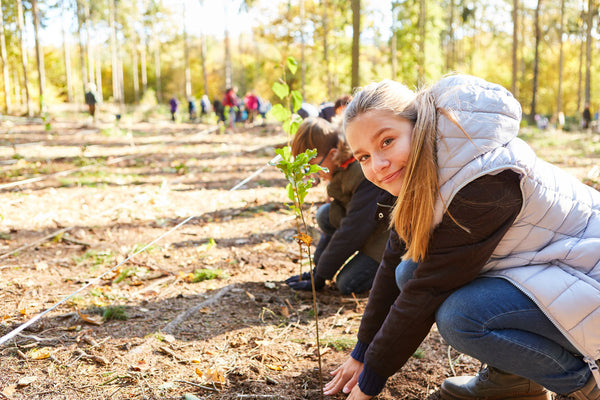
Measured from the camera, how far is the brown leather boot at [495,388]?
177 centimetres

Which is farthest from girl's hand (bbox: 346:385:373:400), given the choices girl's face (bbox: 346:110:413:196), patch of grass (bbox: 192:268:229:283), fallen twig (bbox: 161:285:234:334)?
patch of grass (bbox: 192:268:229:283)

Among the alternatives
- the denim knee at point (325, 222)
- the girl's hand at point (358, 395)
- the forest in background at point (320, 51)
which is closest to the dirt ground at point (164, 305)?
the girl's hand at point (358, 395)

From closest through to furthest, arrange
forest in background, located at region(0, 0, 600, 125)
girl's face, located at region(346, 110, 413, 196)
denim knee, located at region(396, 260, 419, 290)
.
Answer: girl's face, located at region(346, 110, 413, 196) < denim knee, located at region(396, 260, 419, 290) < forest in background, located at region(0, 0, 600, 125)

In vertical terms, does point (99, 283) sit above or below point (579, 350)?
below

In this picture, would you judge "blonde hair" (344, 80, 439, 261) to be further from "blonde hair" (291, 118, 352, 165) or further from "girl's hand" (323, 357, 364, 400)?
"blonde hair" (291, 118, 352, 165)

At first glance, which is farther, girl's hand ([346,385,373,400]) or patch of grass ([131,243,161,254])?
patch of grass ([131,243,161,254])

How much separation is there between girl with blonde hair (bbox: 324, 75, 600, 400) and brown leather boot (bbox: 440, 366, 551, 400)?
26 centimetres

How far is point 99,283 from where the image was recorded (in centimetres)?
319

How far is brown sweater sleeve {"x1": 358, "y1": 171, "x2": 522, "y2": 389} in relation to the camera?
143 centimetres

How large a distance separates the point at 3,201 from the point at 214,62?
138ft

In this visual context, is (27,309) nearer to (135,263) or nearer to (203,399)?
(135,263)

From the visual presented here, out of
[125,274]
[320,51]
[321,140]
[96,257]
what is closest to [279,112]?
[321,140]

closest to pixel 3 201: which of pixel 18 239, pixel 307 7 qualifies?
pixel 18 239

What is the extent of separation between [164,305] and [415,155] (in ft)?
6.46
